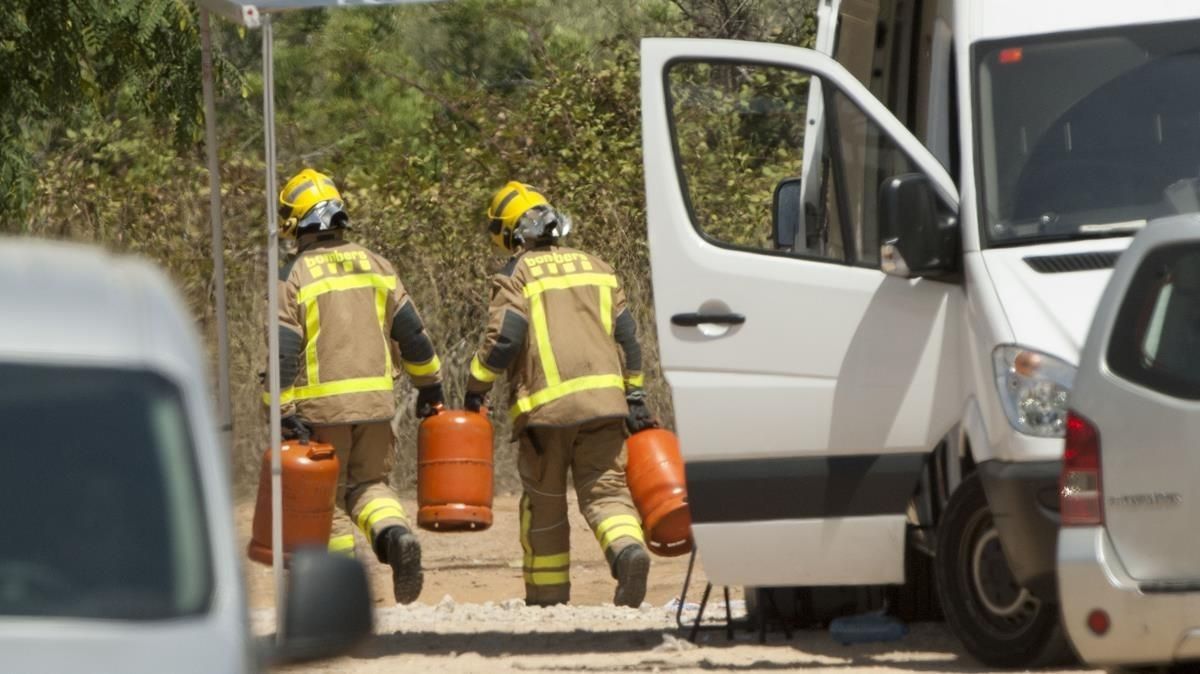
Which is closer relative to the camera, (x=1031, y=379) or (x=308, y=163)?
(x=1031, y=379)

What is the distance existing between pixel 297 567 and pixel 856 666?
4.68m

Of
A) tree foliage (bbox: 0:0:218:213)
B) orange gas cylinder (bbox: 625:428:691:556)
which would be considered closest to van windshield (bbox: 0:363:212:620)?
orange gas cylinder (bbox: 625:428:691:556)

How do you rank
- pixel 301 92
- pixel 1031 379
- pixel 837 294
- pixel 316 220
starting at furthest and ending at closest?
1. pixel 301 92
2. pixel 316 220
3. pixel 837 294
4. pixel 1031 379

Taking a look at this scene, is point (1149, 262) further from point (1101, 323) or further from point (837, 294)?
point (837, 294)

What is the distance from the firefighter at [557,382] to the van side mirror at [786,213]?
3.10 feet

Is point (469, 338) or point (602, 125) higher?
point (602, 125)

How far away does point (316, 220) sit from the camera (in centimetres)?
1045

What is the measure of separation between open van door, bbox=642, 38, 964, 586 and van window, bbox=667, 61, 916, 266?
2cm

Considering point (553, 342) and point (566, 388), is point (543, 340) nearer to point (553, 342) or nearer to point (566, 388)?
point (553, 342)

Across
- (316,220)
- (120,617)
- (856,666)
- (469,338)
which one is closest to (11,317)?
(120,617)

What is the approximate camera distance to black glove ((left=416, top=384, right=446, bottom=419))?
1080 cm

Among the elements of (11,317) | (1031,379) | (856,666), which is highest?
(11,317)

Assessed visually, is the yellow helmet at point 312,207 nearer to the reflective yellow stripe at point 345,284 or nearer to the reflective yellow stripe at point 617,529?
the reflective yellow stripe at point 345,284

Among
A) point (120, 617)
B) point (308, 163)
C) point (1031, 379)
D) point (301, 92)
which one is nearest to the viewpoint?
point (120, 617)
